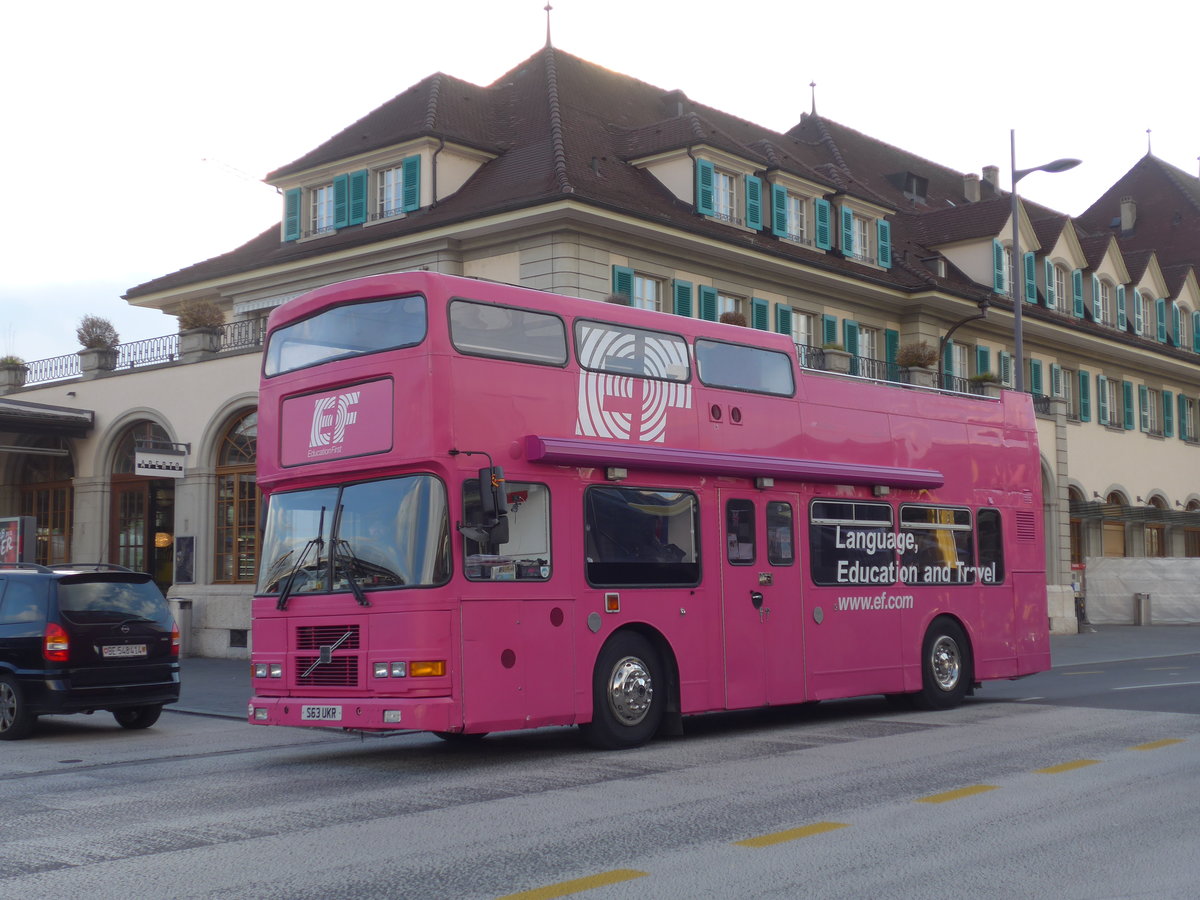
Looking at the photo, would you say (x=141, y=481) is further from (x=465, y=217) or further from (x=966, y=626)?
(x=966, y=626)

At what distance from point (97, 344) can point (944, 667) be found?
2182 centimetres

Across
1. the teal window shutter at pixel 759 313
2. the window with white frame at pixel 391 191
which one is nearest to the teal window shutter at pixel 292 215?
the window with white frame at pixel 391 191

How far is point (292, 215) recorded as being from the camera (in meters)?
33.7

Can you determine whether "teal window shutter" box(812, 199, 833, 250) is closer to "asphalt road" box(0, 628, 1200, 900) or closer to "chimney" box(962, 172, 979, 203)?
"chimney" box(962, 172, 979, 203)

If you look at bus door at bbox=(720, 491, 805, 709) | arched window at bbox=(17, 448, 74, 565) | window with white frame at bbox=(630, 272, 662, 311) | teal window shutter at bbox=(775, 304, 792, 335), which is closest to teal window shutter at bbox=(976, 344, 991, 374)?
teal window shutter at bbox=(775, 304, 792, 335)

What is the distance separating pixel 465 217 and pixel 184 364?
667cm

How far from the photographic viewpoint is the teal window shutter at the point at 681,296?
99.5 feet

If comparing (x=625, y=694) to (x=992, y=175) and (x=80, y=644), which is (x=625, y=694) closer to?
(x=80, y=644)

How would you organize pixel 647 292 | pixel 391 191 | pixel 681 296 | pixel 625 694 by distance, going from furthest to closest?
1. pixel 391 191
2. pixel 681 296
3. pixel 647 292
4. pixel 625 694

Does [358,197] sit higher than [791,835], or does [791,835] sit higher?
[358,197]

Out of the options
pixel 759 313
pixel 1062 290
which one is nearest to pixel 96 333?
pixel 759 313

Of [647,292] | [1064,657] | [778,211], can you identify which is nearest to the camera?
[1064,657]

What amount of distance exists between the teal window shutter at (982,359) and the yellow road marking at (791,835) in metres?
33.8

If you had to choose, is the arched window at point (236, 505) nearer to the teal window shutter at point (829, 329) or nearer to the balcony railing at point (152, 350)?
the balcony railing at point (152, 350)
